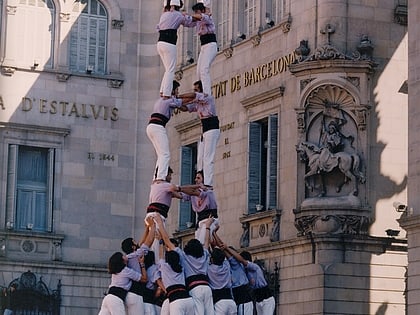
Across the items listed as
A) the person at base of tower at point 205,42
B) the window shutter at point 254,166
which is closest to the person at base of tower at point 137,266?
the person at base of tower at point 205,42

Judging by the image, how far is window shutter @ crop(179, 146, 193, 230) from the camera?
44.5m

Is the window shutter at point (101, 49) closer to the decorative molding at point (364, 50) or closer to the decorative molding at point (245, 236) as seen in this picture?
the decorative molding at point (245, 236)

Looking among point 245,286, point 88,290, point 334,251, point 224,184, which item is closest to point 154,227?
point 245,286

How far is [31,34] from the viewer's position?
45.8 m

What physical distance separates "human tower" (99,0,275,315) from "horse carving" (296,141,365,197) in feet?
29.3

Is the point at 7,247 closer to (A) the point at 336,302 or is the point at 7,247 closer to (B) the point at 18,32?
(B) the point at 18,32

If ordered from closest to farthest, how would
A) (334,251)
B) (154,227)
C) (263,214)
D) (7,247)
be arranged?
(154,227) → (334,251) → (263,214) → (7,247)

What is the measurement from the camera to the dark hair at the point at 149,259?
27.1 m

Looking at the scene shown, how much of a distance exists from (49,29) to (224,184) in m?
7.74

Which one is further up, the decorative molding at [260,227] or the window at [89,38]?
the window at [89,38]

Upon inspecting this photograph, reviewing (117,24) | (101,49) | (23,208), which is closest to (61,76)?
(101,49)

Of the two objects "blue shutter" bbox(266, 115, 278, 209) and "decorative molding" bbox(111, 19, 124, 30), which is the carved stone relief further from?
"decorative molding" bbox(111, 19, 124, 30)

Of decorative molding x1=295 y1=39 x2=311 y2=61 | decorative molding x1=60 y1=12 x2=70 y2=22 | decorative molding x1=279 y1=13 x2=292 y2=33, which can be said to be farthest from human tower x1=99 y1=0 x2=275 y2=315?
decorative molding x1=60 y1=12 x2=70 y2=22

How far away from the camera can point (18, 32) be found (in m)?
45.6
